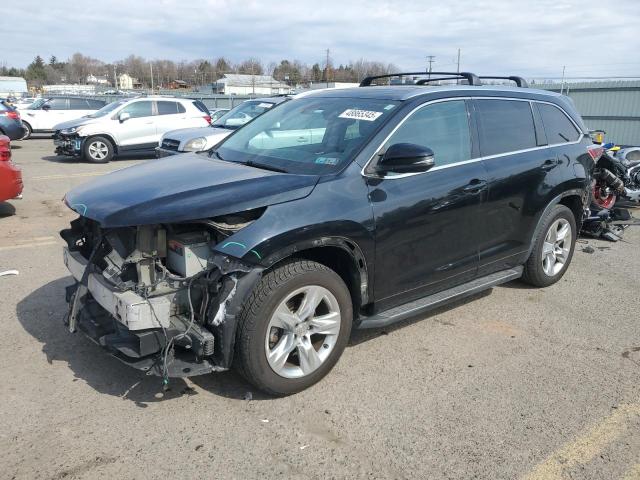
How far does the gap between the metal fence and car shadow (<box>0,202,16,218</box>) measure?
17176 mm

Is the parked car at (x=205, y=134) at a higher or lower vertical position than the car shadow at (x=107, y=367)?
higher

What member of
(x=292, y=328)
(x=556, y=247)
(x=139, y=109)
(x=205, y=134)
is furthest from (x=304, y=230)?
(x=139, y=109)

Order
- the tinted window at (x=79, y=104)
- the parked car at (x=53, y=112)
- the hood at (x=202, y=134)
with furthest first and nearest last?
1. the tinted window at (x=79, y=104)
2. the parked car at (x=53, y=112)
3. the hood at (x=202, y=134)

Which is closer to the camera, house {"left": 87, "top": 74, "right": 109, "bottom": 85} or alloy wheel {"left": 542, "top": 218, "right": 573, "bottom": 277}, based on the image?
alloy wheel {"left": 542, "top": 218, "right": 573, "bottom": 277}

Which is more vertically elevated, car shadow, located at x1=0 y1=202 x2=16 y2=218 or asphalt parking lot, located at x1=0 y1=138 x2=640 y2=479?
car shadow, located at x1=0 y1=202 x2=16 y2=218

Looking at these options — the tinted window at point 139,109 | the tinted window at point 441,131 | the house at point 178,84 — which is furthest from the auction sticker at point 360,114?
the house at point 178,84

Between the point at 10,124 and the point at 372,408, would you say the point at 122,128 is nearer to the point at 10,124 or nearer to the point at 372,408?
the point at 10,124

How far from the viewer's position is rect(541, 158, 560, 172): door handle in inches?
195

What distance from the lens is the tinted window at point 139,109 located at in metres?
15.4

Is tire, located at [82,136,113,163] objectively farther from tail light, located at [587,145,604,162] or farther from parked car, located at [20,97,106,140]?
tail light, located at [587,145,604,162]

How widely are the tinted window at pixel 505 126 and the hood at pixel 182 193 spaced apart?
1.79 meters

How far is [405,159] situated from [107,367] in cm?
250

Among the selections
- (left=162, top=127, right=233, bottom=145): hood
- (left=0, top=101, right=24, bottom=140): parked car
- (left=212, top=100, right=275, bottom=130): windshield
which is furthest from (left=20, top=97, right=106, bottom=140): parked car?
(left=162, top=127, right=233, bottom=145): hood

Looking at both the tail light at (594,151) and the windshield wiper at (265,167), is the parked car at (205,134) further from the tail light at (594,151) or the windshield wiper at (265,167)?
the windshield wiper at (265,167)
